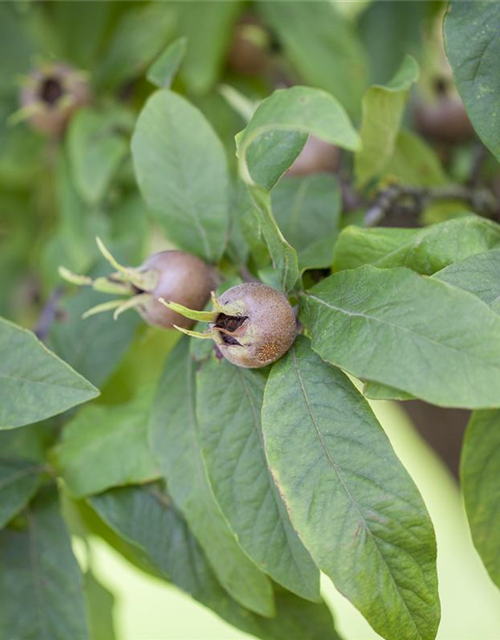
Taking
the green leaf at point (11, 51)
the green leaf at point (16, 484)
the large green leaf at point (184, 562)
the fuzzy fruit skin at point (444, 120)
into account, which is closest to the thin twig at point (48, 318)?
the green leaf at point (16, 484)

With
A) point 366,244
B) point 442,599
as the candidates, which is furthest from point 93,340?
point 442,599

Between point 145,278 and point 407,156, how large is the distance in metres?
0.72

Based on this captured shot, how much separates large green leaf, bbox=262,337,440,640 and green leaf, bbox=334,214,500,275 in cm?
19

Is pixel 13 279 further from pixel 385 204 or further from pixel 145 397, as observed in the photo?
pixel 385 204

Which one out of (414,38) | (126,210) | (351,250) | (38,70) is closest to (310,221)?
(351,250)

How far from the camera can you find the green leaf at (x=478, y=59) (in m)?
0.98

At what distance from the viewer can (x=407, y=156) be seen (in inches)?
60.9

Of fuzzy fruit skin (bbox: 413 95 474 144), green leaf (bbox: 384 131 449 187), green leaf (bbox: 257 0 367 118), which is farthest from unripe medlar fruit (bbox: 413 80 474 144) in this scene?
green leaf (bbox: 384 131 449 187)

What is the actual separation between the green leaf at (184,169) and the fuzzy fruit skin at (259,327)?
0.25 metres

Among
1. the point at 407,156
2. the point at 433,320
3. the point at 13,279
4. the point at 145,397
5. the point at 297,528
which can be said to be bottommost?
the point at 13,279

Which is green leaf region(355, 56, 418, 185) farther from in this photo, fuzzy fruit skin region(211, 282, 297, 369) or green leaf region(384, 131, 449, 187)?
fuzzy fruit skin region(211, 282, 297, 369)

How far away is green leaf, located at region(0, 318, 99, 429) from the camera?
0.95 metres

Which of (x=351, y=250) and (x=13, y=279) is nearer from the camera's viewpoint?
(x=351, y=250)

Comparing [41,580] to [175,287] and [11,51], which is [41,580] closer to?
[175,287]
